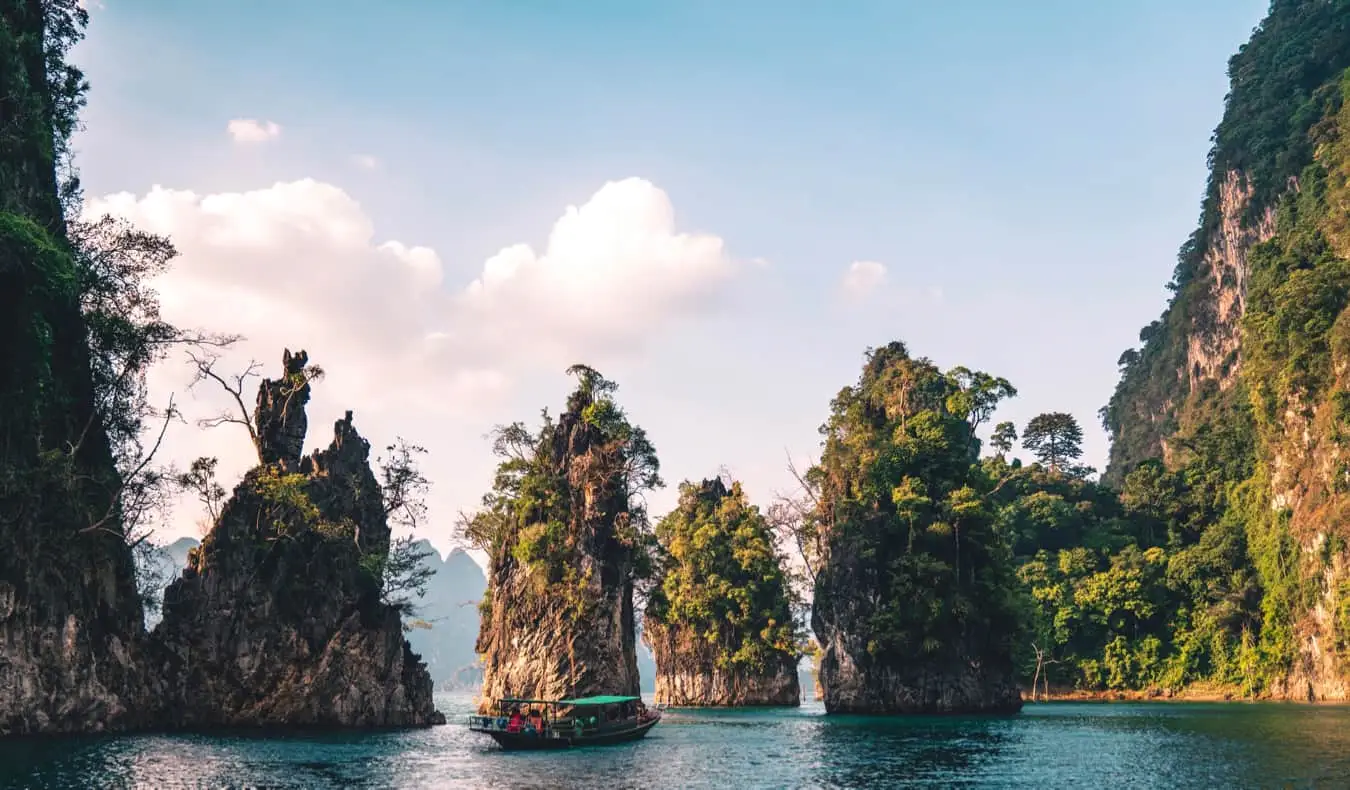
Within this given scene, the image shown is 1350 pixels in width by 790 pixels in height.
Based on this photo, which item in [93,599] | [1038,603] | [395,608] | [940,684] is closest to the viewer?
[93,599]

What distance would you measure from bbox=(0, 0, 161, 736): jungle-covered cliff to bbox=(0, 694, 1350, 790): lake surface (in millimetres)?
3776

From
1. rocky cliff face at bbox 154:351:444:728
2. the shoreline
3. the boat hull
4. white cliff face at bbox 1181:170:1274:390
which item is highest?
white cliff face at bbox 1181:170:1274:390

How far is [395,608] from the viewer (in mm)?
70125

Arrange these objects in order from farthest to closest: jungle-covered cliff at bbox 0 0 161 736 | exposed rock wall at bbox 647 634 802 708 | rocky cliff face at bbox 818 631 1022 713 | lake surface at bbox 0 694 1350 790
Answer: exposed rock wall at bbox 647 634 802 708, rocky cliff face at bbox 818 631 1022 713, jungle-covered cliff at bbox 0 0 161 736, lake surface at bbox 0 694 1350 790

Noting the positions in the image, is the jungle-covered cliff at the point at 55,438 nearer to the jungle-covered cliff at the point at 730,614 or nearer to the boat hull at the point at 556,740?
the boat hull at the point at 556,740

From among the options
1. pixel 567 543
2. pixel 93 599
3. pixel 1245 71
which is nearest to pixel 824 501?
pixel 567 543

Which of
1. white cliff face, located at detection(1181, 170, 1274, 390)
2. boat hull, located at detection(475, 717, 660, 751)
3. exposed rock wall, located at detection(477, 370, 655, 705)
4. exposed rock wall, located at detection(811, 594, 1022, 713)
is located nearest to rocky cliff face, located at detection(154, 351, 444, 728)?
exposed rock wall, located at detection(477, 370, 655, 705)

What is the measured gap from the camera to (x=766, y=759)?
1843 inches

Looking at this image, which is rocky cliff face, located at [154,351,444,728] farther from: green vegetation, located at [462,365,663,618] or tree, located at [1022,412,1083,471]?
tree, located at [1022,412,1083,471]

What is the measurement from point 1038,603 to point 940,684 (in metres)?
Result: 30.8

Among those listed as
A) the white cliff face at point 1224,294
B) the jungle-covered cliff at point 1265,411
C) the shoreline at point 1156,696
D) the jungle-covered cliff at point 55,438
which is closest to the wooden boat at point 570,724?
the jungle-covered cliff at point 55,438

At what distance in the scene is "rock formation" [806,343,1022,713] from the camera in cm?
8056

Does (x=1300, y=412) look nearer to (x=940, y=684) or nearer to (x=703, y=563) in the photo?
(x=940, y=684)

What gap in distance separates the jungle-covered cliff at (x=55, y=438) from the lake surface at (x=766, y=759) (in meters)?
3.78
